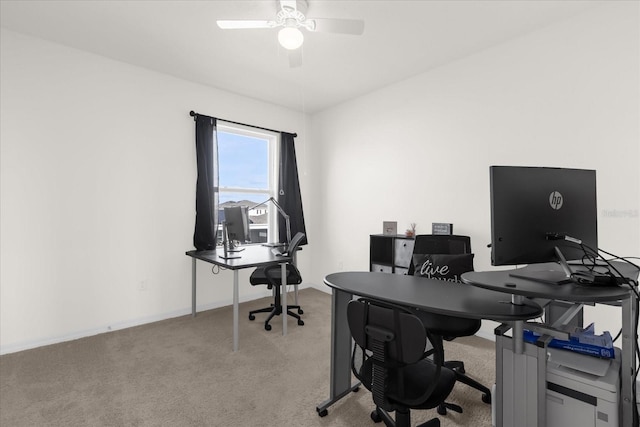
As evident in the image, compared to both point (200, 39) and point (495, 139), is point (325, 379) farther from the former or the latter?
point (200, 39)

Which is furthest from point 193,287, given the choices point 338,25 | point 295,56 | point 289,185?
point 338,25

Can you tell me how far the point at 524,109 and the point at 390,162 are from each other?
1509mm

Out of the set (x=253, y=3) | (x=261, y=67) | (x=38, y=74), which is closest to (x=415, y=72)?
(x=261, y=67)

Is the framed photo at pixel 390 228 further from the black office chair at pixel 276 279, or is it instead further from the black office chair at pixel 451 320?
the black office chair at pixel 276 279

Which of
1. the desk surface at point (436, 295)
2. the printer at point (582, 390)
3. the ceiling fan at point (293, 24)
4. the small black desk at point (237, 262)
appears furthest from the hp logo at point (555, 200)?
the small black desk at point (237, 262)

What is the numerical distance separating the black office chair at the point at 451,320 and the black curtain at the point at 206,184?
2.53 meters

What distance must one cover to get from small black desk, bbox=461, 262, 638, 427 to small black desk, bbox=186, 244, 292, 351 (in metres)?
1.99

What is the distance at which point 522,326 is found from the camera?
54.4 inches

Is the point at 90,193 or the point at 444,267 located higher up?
the point at 90,193

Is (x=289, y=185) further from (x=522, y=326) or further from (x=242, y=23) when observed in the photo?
(x=522, y=326)

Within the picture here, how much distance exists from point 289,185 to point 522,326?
3.68 m

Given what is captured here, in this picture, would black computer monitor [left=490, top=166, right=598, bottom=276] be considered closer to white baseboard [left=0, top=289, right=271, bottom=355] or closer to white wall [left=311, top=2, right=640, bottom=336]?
white wall [left=311, top=2, right=640, bottom=336]

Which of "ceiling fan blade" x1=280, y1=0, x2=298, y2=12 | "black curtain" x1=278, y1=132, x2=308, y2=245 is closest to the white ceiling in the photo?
"ceiling fan blade" x1=280, y1=0, x2=298, y2=12

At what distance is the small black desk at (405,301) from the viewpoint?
49.6 inches
